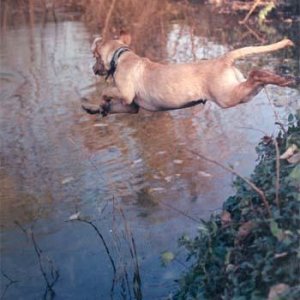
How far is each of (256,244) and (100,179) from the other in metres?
5.53

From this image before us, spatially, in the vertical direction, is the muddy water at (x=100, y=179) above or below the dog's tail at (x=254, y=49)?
below

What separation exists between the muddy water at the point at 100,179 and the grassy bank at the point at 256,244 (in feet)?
6.16

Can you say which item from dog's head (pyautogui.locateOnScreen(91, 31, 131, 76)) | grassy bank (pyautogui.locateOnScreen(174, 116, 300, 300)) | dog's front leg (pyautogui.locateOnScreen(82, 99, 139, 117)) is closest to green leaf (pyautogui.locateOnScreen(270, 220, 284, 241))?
grassy bank (pyautogui.locateOnScreen(174, 116, 300, 300))

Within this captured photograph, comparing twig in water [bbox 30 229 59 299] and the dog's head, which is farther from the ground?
the dog's head

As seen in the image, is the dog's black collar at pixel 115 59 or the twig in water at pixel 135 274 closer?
the twig in water at pixel 135 274

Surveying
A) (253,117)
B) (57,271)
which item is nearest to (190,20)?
(253,117)

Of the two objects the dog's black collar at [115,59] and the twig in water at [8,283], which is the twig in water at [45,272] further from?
the dog's black collar at [115,59]

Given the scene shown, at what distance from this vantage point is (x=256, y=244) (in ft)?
12.7

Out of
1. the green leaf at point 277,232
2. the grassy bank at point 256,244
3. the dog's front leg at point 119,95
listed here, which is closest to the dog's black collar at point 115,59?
the dog's front leg at point 119,95

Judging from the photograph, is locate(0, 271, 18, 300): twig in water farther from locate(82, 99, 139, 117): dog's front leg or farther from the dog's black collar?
the dog's black collar

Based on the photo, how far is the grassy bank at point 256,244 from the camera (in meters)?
3.60

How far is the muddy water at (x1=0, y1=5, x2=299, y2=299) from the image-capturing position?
22.9ft

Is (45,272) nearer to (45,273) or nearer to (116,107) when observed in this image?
(45,273)

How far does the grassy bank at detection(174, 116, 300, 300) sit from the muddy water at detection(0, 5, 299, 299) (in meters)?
1.88
